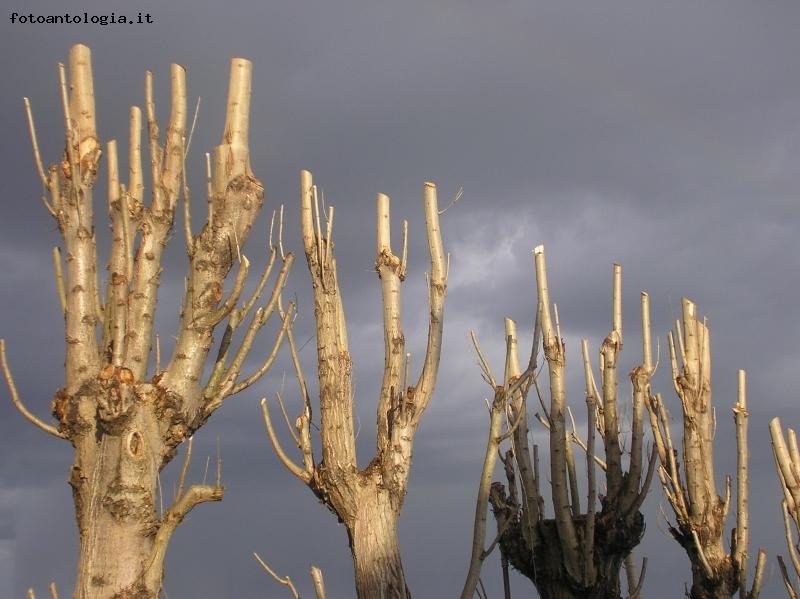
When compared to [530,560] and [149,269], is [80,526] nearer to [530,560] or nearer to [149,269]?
[149,269]

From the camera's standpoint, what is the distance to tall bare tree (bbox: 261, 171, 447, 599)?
9.00m

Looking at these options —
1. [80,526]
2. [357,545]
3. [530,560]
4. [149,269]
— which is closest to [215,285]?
[149,269]

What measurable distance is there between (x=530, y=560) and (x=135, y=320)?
6410 millimetres

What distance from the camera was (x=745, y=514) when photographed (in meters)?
13.6

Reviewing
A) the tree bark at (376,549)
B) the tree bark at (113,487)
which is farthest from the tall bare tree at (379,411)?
the tree bark at (113,487)

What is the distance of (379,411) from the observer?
9.65 metres

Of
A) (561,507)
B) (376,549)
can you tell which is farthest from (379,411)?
(561,507)

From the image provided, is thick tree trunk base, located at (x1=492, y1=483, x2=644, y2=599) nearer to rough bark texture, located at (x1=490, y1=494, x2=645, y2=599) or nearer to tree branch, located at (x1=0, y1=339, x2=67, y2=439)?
rough bark texture, located at (x1=490, y1=494, x2=645, y2=599)

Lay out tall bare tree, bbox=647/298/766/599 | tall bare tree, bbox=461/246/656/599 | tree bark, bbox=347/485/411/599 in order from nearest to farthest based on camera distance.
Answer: tree bark, bbox=347/485/411/599, tall bare tree, bbox=461/246/656/599, tall bare tree, bbox=647/298/766/599

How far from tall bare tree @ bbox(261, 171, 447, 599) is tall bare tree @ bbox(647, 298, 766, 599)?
5501 mm

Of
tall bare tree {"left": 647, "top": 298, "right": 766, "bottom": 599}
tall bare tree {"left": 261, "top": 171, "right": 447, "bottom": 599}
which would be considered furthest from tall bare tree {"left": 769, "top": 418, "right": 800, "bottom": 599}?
tall bare tree {"left": 261, "top": 171, "right": 447, "bottom": 599}

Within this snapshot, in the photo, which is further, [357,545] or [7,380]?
[357,545]

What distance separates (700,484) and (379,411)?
20.9 feet

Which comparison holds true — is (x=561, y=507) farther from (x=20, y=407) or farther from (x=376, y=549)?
(x=20, y=407)
